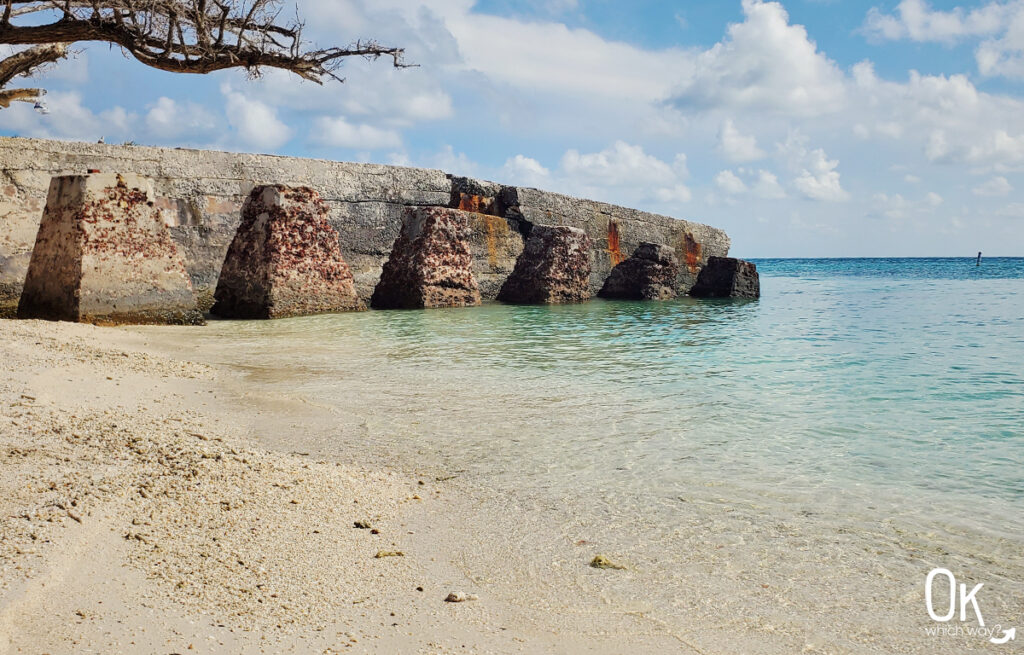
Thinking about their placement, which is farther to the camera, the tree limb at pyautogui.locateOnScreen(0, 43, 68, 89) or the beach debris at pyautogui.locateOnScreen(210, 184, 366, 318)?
the tree limb at pyautogui.locateOnScreen(0, 43, 68, 89)

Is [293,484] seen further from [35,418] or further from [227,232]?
[227,232]

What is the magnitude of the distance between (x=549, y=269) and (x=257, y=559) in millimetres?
9144

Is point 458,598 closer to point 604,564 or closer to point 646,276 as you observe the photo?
point 604,564

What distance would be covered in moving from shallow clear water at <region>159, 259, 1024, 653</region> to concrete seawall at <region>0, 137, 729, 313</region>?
2.74 metres

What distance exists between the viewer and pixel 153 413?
314cm

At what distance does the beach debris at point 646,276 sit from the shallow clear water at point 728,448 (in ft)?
17.8

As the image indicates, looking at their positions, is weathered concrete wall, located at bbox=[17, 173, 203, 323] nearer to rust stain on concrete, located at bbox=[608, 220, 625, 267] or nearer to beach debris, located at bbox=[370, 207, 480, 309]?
beach debris, located at bbox=[370, 207, 480, 309]

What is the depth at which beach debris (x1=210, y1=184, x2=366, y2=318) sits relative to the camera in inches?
302

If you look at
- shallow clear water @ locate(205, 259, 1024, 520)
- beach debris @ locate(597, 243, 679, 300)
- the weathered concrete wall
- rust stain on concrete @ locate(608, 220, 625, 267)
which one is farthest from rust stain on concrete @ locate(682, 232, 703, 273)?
the weathered concrete wall

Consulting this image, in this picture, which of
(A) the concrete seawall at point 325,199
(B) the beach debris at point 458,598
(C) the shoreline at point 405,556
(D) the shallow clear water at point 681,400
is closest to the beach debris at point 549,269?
(A) the concrete seawall at point 325,199

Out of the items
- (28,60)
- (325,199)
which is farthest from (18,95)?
(325,199)

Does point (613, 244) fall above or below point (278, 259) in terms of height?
above

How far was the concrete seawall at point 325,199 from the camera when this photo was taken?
739 centimetres

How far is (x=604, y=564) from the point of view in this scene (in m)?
1.85
